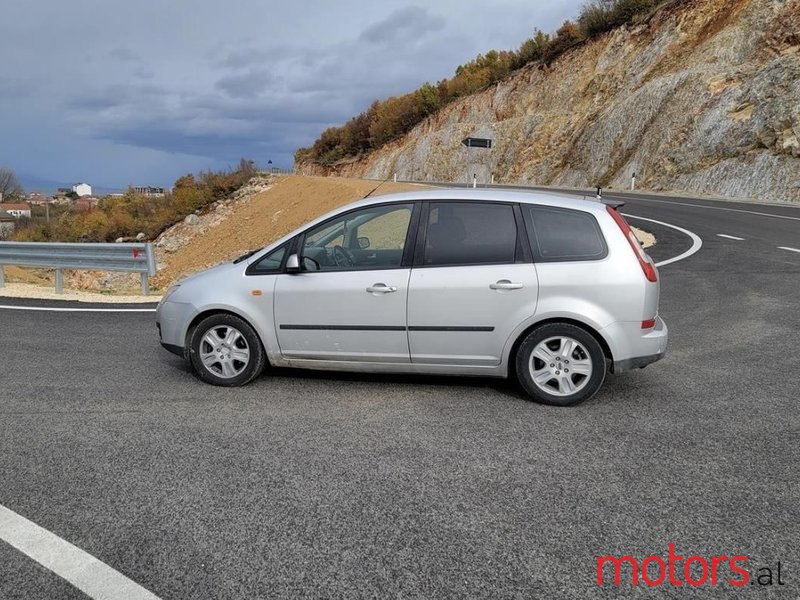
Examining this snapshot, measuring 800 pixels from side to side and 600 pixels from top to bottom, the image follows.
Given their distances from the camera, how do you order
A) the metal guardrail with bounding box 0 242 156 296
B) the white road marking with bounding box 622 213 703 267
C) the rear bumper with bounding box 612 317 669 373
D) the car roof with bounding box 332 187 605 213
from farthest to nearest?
1. the white road marking with bounding box 622 213 703 267
2. the metal guardrail with bounding box 0 242 156 296
3. the car roof with bounding box 332 187 605 213
4. the rear bumper with bounding box 612 317 669 373

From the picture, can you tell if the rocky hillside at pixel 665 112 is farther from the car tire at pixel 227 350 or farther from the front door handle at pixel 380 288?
the car tire at pixel 227 350

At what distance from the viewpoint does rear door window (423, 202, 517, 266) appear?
4.77m

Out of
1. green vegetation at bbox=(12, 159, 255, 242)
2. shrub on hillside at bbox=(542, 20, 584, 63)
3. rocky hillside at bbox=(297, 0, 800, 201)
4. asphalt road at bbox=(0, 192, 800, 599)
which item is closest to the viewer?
asphalt road at bbox=(0, 192, 800, 599)

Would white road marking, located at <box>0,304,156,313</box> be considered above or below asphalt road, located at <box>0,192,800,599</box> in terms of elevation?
above

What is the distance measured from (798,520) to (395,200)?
346 cm

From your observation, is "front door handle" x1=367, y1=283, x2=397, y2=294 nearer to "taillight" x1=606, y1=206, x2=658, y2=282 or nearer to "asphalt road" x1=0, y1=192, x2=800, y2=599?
"asphalt road" x1=0, y1=192, x2=800, y2=599

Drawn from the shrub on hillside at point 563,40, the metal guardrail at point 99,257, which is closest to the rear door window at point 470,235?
the metal guardrail at point 99,257

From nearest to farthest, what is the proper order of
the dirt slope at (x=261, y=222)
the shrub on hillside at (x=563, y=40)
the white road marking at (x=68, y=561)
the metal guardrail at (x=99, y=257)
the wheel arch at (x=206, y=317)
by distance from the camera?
1. the white road marking at (x=68, y=561)
2. the wheel arch at (x=206, y=317)
3. the metal guardrail at (x=99, y=257)
4. the dirt slope at (x=261, y=222)
5. the shrub on hillside at (x=563, y=40)

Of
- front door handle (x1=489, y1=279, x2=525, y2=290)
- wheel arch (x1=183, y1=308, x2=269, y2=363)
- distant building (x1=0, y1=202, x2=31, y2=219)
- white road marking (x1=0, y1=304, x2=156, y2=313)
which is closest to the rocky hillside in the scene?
front door handle (x1=489, y1=279, x2=525, y2=290)

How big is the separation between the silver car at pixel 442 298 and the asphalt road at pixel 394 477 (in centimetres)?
30

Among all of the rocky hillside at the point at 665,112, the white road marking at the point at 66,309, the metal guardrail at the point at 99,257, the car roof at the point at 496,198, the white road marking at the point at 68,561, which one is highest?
the rocky hillside at the point at 665,112

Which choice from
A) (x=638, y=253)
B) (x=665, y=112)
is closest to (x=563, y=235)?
(x=638, y=253)

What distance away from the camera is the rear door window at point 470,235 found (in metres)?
4.77

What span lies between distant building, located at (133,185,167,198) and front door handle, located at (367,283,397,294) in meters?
37.6
